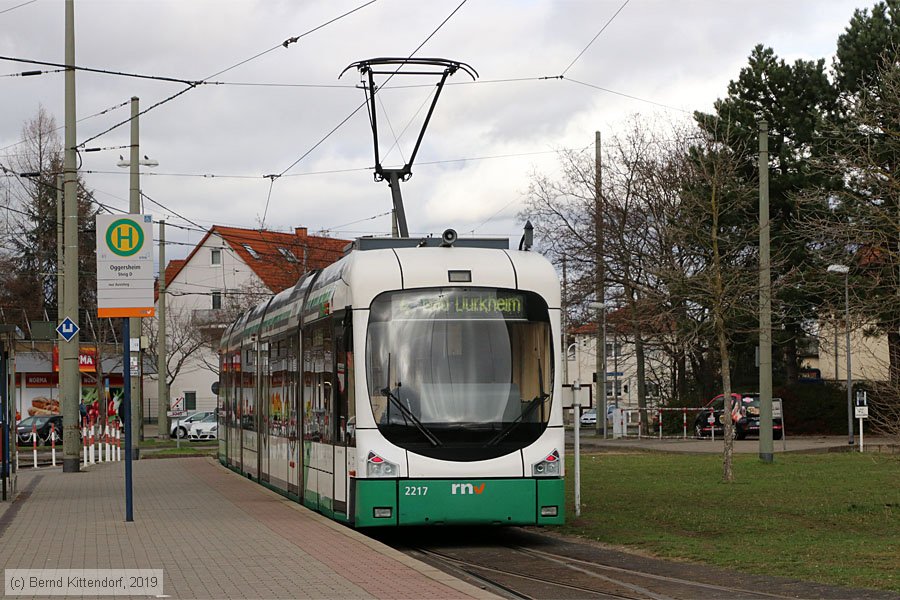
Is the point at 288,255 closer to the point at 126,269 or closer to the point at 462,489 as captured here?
the point at 126,269

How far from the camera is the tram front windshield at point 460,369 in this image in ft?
47.4

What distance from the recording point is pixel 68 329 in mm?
26875

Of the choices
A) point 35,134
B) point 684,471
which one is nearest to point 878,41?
point 684,471

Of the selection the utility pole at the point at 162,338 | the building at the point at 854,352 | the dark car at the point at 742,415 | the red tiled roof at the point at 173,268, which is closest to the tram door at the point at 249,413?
the building at the point at 854,352

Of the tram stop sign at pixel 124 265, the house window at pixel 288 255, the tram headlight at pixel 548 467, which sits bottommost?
the tram headlight at pixel 548 467

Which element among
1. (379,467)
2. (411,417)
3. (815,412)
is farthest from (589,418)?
(379,467)

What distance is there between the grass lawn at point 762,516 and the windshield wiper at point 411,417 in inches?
95.9

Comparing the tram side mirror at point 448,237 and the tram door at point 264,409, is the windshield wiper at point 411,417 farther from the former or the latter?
the tram door at point 264,409

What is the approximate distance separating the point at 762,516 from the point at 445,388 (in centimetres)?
517

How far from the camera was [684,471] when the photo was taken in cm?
2691

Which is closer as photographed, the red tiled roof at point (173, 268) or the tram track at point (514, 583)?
the tram track at point (514, 583)

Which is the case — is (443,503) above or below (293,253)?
below

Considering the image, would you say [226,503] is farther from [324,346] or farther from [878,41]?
[878,41]

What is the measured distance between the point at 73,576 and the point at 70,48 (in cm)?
1835
